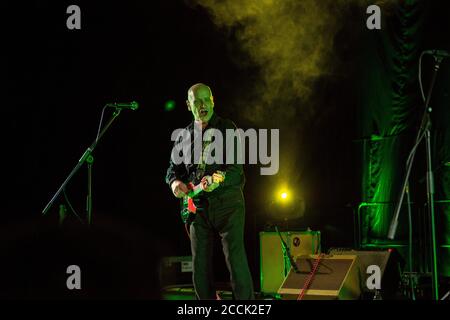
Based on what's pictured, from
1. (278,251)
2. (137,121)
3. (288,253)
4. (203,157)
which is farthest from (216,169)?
(137,121)

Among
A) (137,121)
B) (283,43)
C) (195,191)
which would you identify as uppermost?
(283,43)

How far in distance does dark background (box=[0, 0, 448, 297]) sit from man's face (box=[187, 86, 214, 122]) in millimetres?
2525

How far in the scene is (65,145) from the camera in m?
7.23

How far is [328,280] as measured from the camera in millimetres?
5000

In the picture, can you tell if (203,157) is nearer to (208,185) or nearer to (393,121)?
(208,185)

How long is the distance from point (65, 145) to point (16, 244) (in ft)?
4.95

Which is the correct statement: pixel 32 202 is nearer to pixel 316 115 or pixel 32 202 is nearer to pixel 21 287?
pixel 21 287

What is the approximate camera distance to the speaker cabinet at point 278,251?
20.3 feet

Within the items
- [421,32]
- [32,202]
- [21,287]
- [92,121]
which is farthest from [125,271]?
[421,32]

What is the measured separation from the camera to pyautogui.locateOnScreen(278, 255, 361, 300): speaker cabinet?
4875mm

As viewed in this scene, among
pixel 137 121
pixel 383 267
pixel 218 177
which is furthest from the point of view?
pixel 137 121

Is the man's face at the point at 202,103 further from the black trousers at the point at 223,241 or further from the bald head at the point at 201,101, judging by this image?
the black trousers at the point at 223,241

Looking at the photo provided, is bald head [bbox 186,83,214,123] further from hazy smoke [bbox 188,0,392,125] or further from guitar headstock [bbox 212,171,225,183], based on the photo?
hazy smoke [bbox 188,0,392,125]

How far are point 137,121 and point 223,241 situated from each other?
12.5ft
